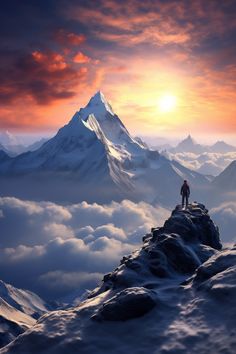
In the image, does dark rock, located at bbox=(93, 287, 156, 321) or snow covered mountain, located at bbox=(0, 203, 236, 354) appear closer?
snow covered mountain, located at bbox=(0, 203, 236, 354)

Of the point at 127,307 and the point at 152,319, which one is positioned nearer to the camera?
the point at 152,319

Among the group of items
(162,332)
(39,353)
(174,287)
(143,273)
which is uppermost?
(143,273)

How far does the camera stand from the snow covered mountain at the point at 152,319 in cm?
2284

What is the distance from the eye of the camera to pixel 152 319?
2630 cm

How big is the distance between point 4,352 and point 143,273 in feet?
52.2

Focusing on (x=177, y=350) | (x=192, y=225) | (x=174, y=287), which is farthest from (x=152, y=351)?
(x=192, y=225)

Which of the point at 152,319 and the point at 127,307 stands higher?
the point at 127,307

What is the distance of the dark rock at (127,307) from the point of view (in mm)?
27092

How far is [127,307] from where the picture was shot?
27.4 metres

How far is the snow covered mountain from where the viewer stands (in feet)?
74.9

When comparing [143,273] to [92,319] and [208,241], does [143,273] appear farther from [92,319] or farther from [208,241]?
[208,241]

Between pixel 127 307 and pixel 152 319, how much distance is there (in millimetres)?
2109

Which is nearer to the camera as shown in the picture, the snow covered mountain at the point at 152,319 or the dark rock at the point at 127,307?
the snow covered mountain at the point at 152,319

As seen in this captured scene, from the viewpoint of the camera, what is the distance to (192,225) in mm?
49094
